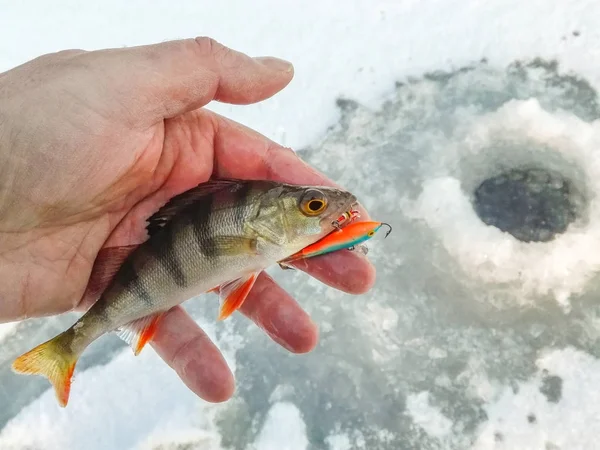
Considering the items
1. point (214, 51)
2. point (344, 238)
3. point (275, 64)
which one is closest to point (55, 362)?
point (344, 238)

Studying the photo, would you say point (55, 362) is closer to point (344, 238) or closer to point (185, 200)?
point (185, 200)

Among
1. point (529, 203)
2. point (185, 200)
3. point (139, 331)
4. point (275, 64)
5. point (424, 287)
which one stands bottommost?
point (424, 287)

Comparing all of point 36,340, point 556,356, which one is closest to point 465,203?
point 556,356

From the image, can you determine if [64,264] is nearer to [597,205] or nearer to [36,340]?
[36,340]

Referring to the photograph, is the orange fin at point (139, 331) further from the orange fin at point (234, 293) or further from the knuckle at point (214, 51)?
the knuckle at point (214, 51)

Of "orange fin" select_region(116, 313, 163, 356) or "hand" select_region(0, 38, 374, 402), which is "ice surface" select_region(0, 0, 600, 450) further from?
"orange fin" select_region(116, 313, 163, 356)

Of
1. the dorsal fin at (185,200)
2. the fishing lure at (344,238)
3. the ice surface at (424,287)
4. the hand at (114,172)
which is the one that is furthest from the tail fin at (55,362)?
the fishing lure at (344,238)

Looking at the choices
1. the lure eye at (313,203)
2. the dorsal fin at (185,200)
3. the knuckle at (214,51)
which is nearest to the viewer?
the lure eye at (313,203)
